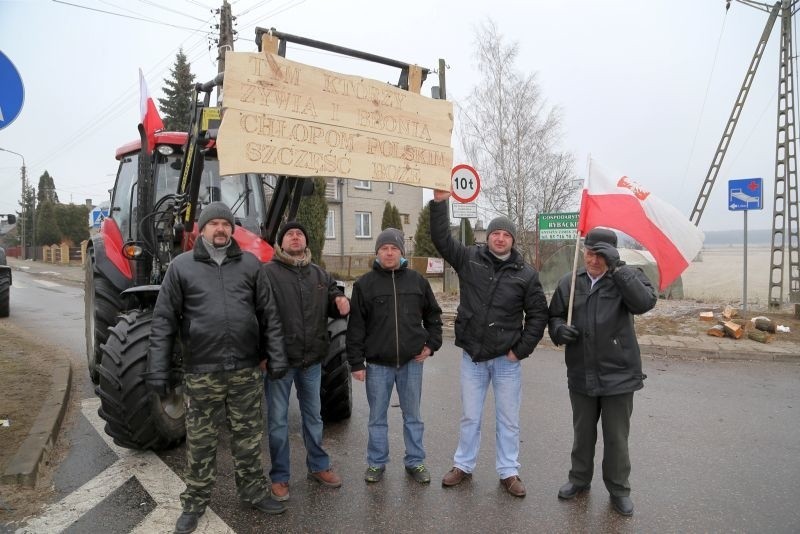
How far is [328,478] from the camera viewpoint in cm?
378

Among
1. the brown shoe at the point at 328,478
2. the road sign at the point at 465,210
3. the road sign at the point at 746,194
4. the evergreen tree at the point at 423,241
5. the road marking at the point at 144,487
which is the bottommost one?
the road marking at the point at 144,487

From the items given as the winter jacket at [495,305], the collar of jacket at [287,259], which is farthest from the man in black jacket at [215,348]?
the winter jacket at [495,305]

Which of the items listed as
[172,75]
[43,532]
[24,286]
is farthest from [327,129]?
[172,75]

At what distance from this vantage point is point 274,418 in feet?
11.9

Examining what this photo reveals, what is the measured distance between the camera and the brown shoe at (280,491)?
355 centimetres

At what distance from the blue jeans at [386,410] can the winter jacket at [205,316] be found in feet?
2.76

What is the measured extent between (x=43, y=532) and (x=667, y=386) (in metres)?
5.95

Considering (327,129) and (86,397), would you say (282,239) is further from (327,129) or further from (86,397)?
(86,397)

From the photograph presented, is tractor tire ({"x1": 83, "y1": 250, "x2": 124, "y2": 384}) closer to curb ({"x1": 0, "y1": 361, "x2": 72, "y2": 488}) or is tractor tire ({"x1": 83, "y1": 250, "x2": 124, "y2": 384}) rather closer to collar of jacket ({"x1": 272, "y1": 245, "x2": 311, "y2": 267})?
curb ({"x1": 0, "y1": 361, "x2": 72, "y2": 488})

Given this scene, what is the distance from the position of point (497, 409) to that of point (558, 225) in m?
8.54

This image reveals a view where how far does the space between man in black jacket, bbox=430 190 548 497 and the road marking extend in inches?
68.0

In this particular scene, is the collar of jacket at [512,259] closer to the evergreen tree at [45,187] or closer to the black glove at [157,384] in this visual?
the black glove at [157,384]

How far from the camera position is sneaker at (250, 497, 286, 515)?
11.0 ft

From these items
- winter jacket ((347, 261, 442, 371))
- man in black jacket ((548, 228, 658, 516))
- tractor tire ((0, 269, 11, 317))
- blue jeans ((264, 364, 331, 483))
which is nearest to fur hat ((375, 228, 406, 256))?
winter jacket ((347, 261, 442, 371))
